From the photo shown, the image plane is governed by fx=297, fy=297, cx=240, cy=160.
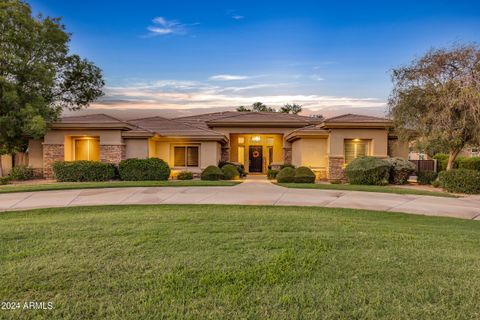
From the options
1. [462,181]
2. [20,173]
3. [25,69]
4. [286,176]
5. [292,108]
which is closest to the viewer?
[462,181]

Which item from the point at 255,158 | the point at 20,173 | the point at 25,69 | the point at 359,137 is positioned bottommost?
the point at 20,173

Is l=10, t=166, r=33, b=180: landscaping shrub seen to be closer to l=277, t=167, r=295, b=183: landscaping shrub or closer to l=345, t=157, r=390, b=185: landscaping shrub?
l=277, t=167, r=295, b=183: landscaping shrub

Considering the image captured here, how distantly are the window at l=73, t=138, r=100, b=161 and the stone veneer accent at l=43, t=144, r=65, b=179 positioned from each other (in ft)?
2.99

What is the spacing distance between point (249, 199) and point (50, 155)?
1418 cm

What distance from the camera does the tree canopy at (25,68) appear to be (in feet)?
49.9

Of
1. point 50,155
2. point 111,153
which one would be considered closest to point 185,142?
point 111,153

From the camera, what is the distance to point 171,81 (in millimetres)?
23422

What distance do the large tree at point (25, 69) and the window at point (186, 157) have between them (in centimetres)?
721

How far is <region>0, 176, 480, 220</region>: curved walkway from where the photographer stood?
27.6 feet

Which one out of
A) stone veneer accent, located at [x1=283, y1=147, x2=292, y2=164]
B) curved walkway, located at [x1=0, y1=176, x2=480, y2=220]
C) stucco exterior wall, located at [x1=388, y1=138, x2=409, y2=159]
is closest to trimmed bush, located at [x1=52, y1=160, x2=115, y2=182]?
curved walkway, located at [x1=0, y1=176, x2=480, y2=220]

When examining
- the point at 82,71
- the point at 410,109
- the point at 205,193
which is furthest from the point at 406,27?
the point at 82,71

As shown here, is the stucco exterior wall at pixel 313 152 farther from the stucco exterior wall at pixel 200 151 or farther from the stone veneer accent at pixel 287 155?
the stucco exterior wall at pixel 200 151

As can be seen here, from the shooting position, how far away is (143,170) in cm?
1593

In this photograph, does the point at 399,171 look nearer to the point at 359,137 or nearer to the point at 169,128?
the point at 359,137
